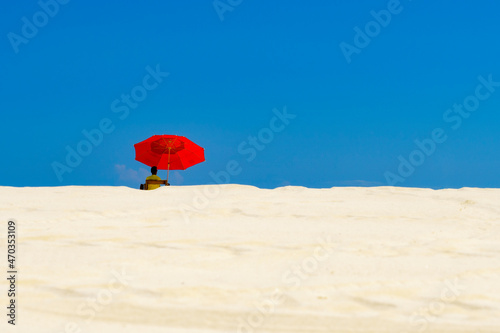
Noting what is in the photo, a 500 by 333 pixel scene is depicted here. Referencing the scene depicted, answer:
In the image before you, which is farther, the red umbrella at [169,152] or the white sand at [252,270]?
the red umbrella at [169,152]

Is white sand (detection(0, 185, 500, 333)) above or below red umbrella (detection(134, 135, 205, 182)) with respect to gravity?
below

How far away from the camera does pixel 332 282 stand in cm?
241

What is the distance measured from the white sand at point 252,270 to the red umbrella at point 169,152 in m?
7.85

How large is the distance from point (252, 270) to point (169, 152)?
1031 cm

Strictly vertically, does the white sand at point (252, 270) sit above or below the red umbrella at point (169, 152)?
below

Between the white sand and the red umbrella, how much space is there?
785 cm

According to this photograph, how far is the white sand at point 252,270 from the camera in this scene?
6.39 feet

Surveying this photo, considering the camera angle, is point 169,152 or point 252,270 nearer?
point 252,270

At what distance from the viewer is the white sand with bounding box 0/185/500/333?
1.95 meters

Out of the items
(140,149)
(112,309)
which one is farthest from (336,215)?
(140,149)

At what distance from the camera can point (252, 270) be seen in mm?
2586

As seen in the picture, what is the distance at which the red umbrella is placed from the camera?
1270 cm

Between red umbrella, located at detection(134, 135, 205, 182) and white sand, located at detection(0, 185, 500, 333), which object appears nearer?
white sand, located at detection(0, 185, 500, 333)

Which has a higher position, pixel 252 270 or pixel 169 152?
pixel 169 152
